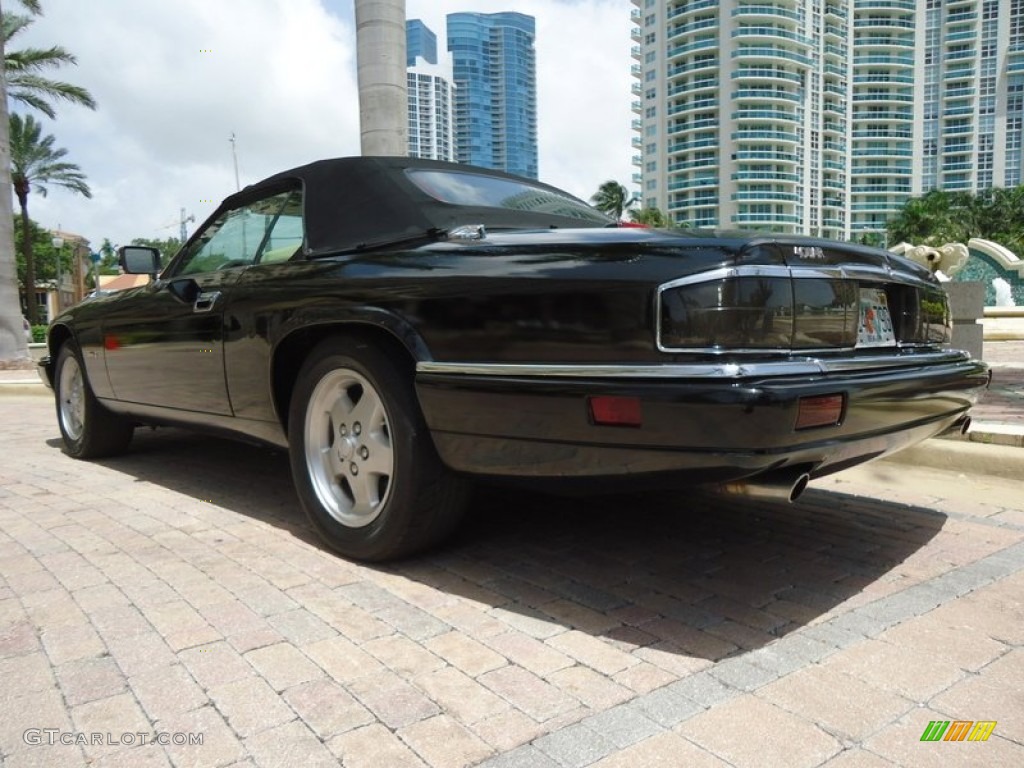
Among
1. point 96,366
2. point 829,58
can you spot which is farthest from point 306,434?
point 829,58

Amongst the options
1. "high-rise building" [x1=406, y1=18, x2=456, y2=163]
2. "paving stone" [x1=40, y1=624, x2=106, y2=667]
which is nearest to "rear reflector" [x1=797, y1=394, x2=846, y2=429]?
"paving stone" [x1=40, y1=624, x2=106, y2=667]

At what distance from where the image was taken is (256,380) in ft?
11.1

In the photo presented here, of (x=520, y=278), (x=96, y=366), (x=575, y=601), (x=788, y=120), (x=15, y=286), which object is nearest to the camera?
(x=520, y=278)

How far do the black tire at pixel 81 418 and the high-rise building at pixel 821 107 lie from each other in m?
85.1

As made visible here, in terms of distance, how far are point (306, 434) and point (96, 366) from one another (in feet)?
7.55

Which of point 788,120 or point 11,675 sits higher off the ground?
point 788,120

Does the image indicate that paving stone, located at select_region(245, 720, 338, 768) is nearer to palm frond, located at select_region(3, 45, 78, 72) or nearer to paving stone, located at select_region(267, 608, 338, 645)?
paving stone, located at select_region(267, 608, 338, 645)

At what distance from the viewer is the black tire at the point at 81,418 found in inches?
201

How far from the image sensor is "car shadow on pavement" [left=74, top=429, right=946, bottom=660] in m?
2.51

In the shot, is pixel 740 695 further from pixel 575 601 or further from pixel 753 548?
pixel 753 548

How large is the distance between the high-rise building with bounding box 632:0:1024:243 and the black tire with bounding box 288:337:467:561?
284ft

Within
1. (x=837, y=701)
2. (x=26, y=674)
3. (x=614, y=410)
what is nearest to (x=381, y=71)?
(x=614, y=410)

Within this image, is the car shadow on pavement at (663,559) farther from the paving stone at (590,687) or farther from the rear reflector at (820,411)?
the rear reflector at (820,411)

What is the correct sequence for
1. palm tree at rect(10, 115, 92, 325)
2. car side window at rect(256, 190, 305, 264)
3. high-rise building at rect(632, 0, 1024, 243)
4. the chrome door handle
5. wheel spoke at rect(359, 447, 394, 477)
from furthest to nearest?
high-rise building at rect(632, 0, 1024, 243), palm tree at rect(10, 115, 92, 325), the chrome door handle, car side window at rect(256, 190, 305, 264), wheel spoke at rect(359, 447, 394, 477)
